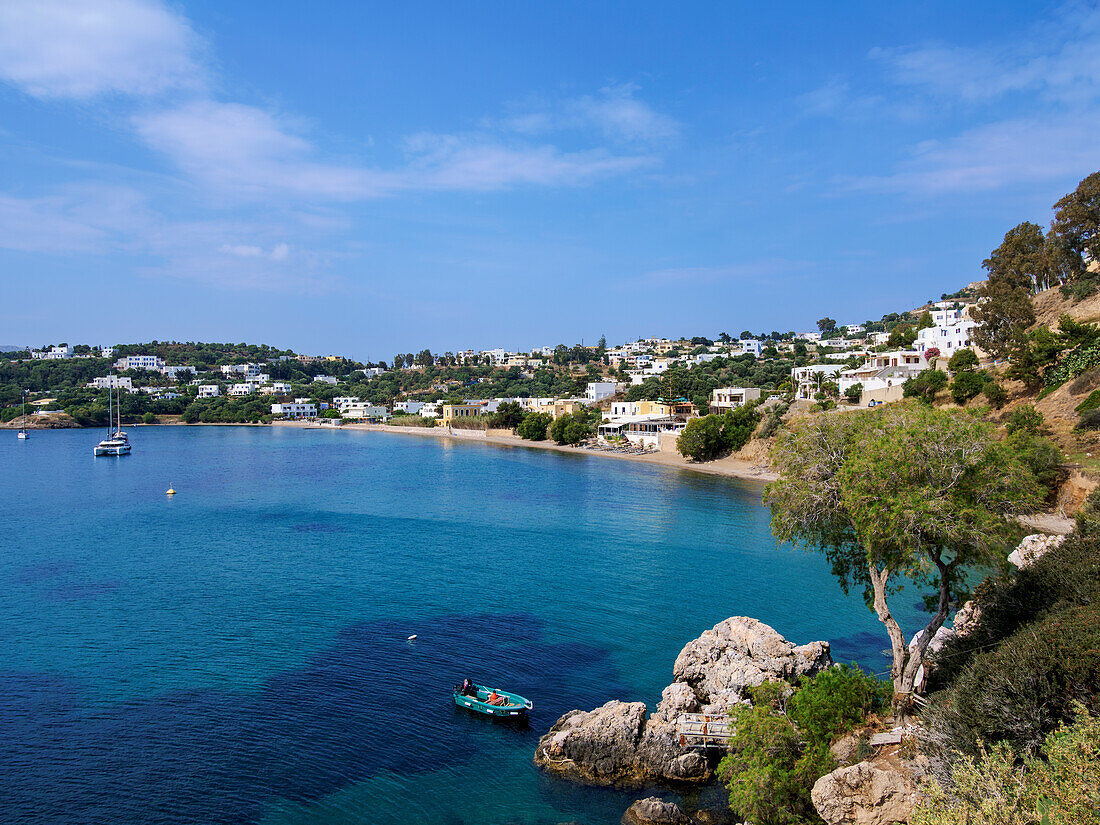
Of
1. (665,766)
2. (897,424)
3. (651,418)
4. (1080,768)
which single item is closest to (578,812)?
(665,766)

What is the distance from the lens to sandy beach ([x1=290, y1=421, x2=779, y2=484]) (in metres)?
67.5

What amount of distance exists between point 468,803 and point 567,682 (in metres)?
6.20

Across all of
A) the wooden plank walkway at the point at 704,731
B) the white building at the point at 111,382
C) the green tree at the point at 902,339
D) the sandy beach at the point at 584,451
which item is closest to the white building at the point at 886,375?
the green tree at the point at 902,339

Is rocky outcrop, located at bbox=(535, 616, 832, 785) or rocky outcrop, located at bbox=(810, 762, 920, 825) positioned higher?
rocky outcrop, located at bbox=(810, 762, 920, 825)

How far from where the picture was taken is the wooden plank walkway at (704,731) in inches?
643

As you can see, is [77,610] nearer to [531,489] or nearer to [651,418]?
[531,489]

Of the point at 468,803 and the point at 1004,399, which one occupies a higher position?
the point at 1004,399

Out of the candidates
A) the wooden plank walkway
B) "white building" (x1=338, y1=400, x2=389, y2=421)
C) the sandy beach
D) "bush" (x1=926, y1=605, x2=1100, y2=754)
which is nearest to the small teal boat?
the wooden plank walkway

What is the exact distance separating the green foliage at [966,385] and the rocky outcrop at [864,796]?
4872cm

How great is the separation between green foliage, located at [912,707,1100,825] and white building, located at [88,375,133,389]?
7553 inches

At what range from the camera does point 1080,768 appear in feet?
24.6

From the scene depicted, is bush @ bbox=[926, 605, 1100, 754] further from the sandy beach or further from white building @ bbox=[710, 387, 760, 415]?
white building @ bbox=[710, 387, 760, 415]

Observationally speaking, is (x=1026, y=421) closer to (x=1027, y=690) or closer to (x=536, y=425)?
(x=1027, y=690)

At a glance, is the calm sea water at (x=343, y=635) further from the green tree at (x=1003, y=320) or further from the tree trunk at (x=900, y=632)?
the green tree at (x=1003, y=320)
